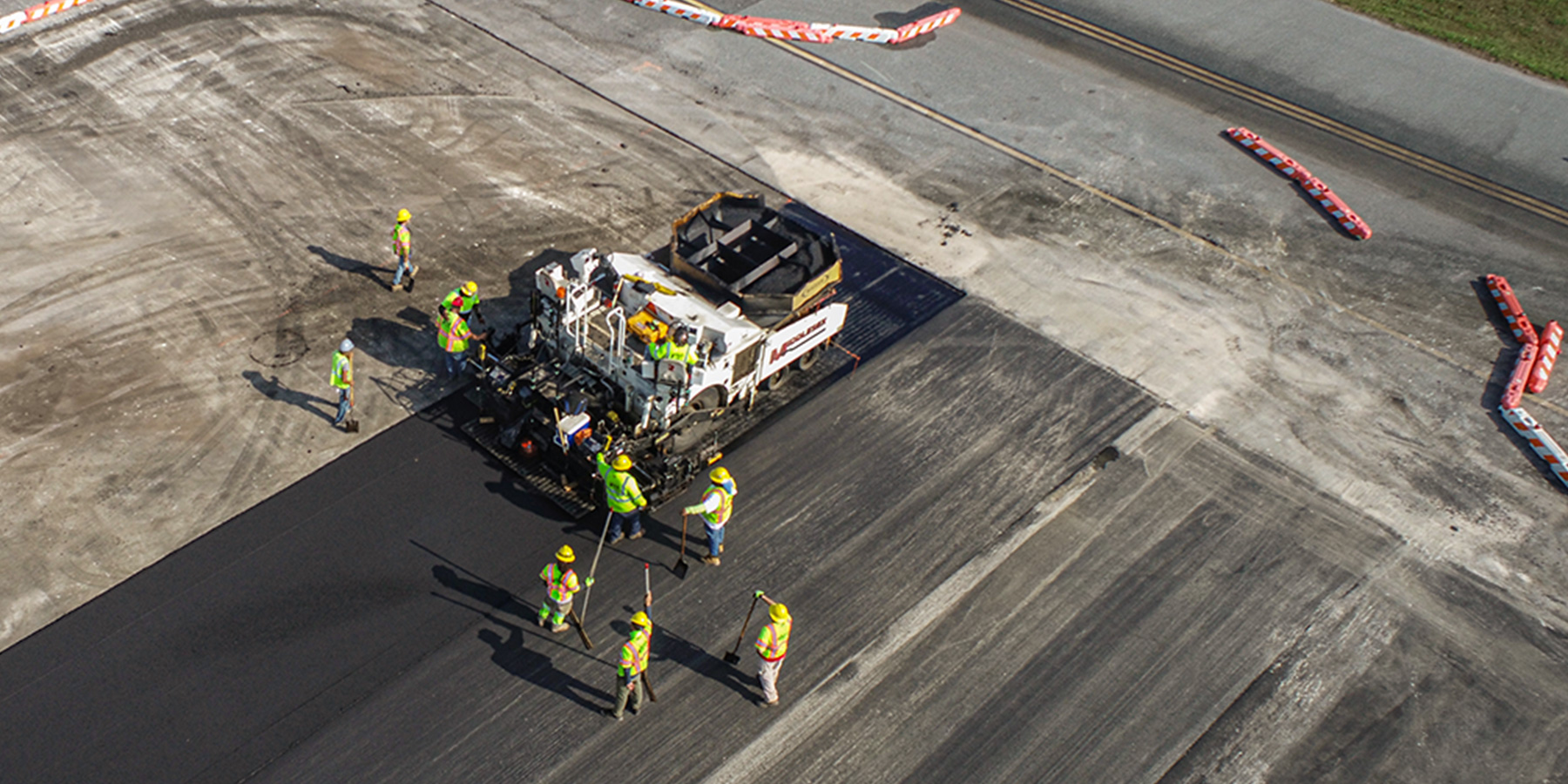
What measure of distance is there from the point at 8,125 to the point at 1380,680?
2666 cm

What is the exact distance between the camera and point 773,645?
43.7 feet

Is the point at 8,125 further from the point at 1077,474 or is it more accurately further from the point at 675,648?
the point at 1077,474

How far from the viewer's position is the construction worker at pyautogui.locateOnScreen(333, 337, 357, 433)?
637 inches

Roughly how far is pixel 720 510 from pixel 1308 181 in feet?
58.0

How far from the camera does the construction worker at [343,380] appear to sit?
16188mm

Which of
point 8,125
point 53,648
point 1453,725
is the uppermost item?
point 8,125

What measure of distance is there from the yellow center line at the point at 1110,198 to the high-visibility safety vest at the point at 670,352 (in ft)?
40.8

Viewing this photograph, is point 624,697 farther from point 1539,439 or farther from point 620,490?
point 1539,439

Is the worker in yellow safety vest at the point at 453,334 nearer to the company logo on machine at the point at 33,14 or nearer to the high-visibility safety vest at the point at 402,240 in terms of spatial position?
the high-visibility safety vest at the point at 402,240

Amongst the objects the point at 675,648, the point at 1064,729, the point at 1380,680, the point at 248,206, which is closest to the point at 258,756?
the point at 675,648

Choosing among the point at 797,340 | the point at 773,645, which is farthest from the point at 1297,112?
the point at 773,645

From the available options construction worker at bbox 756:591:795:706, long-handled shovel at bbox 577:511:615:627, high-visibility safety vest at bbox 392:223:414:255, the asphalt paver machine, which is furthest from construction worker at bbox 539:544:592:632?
high-visibility safety vest at bbox 392:223:414:255

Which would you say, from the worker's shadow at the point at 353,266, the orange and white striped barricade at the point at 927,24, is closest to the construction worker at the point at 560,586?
the worker's shadow at the point at 353,266

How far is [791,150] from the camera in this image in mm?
24734
